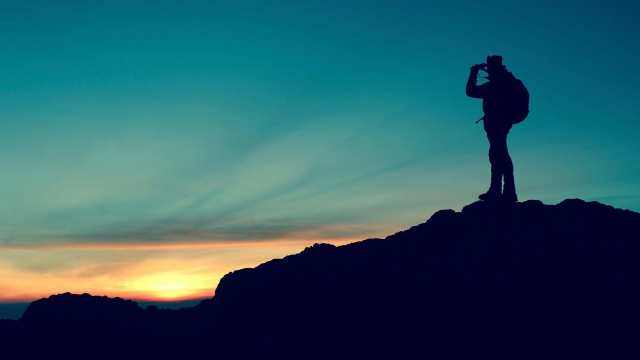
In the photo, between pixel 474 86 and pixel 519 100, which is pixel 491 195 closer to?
pixel 519 100

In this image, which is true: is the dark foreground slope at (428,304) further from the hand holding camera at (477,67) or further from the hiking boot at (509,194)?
the hand holding camera at (477,67)

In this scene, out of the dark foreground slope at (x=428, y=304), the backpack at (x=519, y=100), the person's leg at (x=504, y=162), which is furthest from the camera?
the person's leg at (x=504, y=162)

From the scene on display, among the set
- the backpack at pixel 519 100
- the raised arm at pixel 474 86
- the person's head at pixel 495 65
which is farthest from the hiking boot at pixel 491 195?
the person's head at pixel 495 65

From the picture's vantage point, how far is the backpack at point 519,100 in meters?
16.7

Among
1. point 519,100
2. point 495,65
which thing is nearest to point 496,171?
point 519,100

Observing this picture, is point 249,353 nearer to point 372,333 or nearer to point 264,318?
point 264,318

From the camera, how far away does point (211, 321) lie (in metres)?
17.1

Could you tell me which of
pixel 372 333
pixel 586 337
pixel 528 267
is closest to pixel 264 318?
pixel 372 333

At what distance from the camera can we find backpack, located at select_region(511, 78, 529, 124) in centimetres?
1670

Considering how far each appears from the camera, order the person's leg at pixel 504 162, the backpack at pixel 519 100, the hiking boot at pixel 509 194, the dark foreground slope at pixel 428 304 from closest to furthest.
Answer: the dark foreground slope at pixel 428 304 → the backpack at pixel 519 100 → the hiking boot at pixel 509 194 → the person's leg at pixel 504 162

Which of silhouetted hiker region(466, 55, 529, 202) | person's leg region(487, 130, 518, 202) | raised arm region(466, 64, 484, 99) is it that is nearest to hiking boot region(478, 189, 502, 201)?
silhouetted hiker region(466, 55, 529, 202)

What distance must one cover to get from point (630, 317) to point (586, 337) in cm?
138

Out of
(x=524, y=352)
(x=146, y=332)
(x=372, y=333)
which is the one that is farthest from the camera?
(x=146, y=332)

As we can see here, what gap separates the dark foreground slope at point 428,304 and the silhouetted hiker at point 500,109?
756mm
